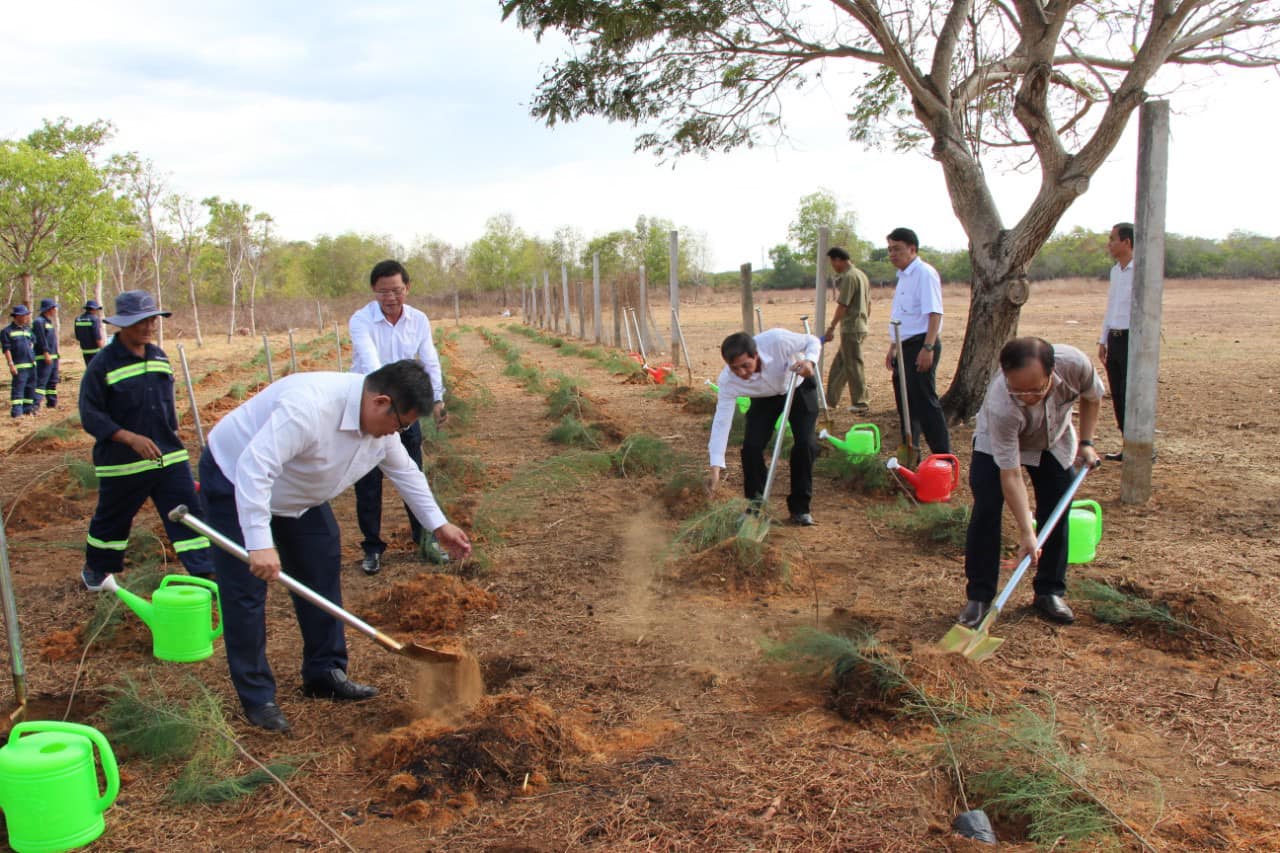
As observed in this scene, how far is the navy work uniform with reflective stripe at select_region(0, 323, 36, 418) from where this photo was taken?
12.0 m

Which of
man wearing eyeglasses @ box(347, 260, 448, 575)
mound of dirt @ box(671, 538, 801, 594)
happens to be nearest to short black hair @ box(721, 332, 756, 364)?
mound of dirt @ box(671, 538, 801, 594)

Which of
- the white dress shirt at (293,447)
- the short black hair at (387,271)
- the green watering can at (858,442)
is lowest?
the green watering can at (858,442)

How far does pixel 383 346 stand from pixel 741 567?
91.3 inches

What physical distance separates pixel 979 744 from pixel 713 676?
1.05 metres

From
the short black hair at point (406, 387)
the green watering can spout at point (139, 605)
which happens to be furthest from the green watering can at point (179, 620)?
the short black hair at point (406, 387)

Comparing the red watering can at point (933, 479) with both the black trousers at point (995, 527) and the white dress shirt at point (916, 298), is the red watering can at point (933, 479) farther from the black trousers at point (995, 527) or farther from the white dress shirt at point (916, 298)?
the black trousers at point (995, 527)

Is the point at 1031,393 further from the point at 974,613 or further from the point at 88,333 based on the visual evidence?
the point at 88,333

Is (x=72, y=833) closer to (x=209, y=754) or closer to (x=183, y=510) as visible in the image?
(x=209, y=754)

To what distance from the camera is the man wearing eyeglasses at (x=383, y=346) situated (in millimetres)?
4652

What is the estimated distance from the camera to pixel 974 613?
3.73 m

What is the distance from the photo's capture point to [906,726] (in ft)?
9.46

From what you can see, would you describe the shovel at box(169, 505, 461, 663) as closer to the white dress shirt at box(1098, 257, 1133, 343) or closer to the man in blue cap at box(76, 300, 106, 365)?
the white dress shirt at box(1098, 257, 1133, 343)

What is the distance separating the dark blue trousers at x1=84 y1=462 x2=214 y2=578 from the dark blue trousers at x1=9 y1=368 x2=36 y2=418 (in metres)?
9.73

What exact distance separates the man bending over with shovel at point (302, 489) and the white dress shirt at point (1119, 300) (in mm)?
5413
